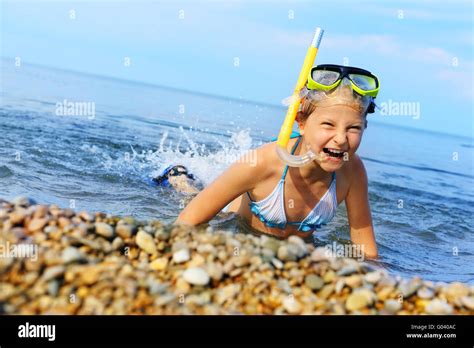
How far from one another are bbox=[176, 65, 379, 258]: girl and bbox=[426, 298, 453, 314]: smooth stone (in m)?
1.69

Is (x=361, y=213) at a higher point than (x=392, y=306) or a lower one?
higher

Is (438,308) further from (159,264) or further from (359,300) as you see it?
(159,264)

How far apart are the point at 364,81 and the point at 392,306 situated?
2.21 meters

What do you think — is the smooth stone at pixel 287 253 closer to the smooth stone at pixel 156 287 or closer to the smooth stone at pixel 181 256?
the smooth stone at pixel 181 256

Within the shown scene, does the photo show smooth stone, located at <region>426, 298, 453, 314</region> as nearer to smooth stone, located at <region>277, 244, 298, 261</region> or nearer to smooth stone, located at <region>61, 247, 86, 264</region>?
smooth stone, located at <region>277, 244, 298, 261</region>

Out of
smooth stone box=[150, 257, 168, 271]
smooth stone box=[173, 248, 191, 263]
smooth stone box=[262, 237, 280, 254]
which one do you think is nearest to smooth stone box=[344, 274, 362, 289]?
smooth stone box=[262, 237, 280, 254]

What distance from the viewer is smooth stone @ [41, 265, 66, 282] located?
2.68m

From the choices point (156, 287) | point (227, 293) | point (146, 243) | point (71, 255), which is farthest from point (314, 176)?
point (71, 255)

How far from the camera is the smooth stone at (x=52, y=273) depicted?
2.68 meters

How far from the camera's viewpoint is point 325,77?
15.0 feet

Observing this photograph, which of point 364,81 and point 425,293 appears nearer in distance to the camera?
point 425,293

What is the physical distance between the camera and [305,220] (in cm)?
527

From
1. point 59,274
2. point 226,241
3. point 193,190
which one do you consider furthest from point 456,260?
point 59,274

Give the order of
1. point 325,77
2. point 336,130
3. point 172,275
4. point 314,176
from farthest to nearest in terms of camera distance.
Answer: point 314,176 < point 325,77 < point 336,130 < point 172,275
